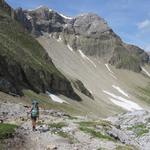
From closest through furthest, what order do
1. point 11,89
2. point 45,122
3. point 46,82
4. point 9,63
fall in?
point 45,122 → point 11,89 → point 9,63 → point 46,82

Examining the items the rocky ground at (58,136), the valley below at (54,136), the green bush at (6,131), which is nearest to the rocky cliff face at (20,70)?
the rocky ground at (58,136)

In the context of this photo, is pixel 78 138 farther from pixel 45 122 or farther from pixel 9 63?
pixel 9 63

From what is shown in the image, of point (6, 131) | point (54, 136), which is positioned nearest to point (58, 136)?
point (54, 136)

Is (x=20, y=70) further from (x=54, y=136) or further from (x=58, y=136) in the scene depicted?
(x=54, y=136)

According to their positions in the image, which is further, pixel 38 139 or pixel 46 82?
pixel 46 82

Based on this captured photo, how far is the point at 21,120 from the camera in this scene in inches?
1882

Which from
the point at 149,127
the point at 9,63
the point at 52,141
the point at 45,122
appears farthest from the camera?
the point at 9,63

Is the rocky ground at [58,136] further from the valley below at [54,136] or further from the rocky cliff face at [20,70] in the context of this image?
the rocky cliff face at [20,70]

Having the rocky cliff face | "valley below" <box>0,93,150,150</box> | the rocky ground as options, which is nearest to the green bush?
"valley below" <box>0,93,150,150</box>

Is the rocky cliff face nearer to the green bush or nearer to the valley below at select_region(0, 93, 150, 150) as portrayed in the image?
the valley below at select_region(0, 93, 150, 150)

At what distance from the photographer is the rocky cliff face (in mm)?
130163

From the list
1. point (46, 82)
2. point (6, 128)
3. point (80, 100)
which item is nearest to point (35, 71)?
point (46, 82)

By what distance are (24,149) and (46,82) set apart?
13386 centimetres

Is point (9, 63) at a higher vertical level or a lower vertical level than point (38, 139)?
higher
